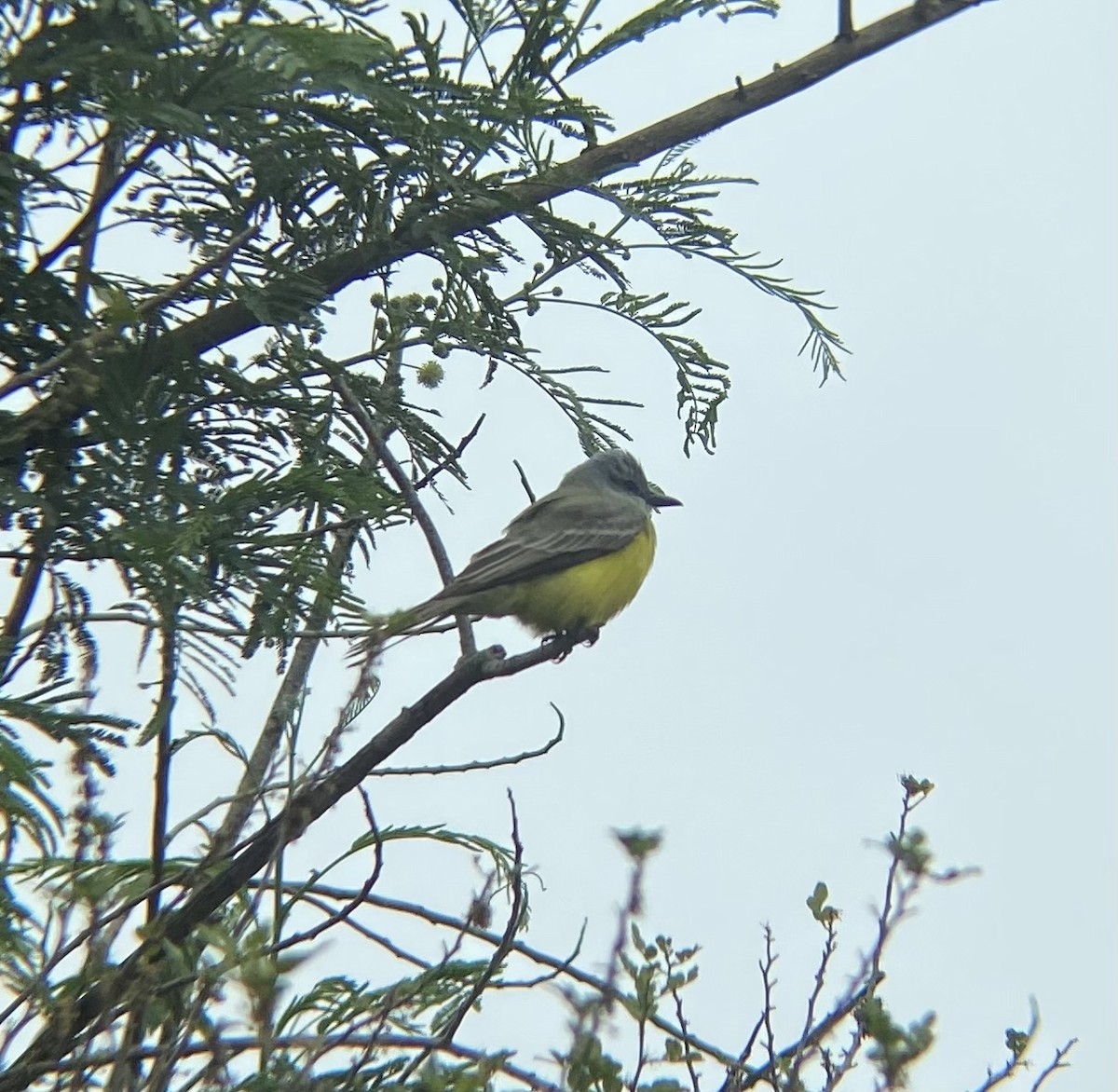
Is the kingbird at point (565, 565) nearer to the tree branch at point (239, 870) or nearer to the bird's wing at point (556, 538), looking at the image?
the bird's wing at point (556, 538)

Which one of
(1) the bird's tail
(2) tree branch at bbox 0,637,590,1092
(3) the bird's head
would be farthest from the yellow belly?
(2) tree branch at bbox 0,637,590,1092

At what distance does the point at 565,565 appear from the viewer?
21.9ft

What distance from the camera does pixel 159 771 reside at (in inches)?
134

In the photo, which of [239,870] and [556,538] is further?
[556,538]

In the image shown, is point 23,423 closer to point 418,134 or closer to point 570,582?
point 418,134

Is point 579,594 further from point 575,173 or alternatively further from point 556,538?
point 575,173

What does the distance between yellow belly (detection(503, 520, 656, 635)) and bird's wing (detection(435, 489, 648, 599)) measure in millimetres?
36

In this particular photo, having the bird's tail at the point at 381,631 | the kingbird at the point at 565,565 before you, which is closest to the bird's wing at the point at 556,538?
the kingbird at the point at 565,565

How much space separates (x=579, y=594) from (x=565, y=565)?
14 centimetres

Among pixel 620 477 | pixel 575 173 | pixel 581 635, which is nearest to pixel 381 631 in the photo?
pixel 575 173

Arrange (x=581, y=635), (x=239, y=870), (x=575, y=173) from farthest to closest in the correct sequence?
(x=581, y=635) < (x=575, y=173) < (x=239, y=870)

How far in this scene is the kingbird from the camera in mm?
6426

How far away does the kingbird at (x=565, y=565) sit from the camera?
6.43 m

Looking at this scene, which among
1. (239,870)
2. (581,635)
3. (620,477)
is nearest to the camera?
(239,870)
